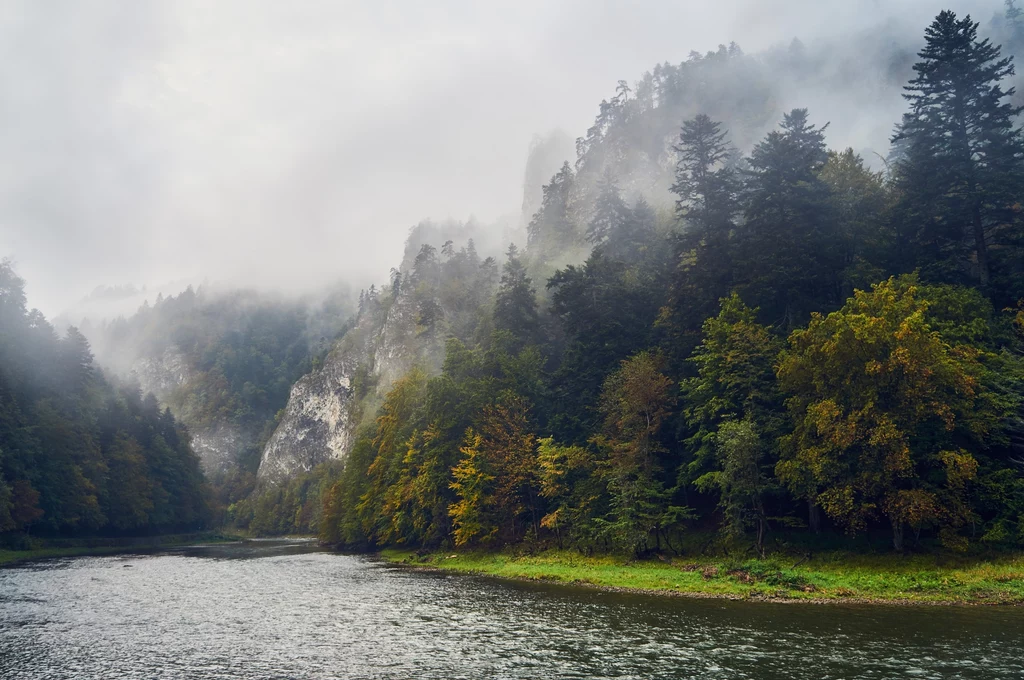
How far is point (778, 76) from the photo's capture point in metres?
191

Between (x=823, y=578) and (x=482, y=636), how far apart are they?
24.1 m

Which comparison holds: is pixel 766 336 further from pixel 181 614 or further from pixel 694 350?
pixel 181 614

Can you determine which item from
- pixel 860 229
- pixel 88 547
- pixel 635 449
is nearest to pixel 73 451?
pixel 88 547

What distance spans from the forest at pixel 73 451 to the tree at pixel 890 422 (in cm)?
9429

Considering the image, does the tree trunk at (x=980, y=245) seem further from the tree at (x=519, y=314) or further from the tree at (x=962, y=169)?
the tree at (x=519, y=314)

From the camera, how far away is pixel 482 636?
99.1 ft

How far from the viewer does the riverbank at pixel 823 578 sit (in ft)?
113

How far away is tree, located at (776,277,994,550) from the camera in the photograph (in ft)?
127

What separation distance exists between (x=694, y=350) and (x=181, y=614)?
45.7 meters

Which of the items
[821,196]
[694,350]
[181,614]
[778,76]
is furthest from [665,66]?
[181,614]

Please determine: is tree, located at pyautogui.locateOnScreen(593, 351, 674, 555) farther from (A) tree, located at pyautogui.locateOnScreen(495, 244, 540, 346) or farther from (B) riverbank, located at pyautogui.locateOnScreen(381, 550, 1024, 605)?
(A) tree, located at pyautogui.locateOnScreen(495, 244, 540, 346)

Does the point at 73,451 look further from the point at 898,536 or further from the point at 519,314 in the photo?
the point at 898,536

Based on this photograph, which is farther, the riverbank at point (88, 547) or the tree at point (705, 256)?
the riverbank at point (88, 547)

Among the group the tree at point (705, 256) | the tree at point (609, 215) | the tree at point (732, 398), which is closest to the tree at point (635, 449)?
the tree at point (732, 398)
